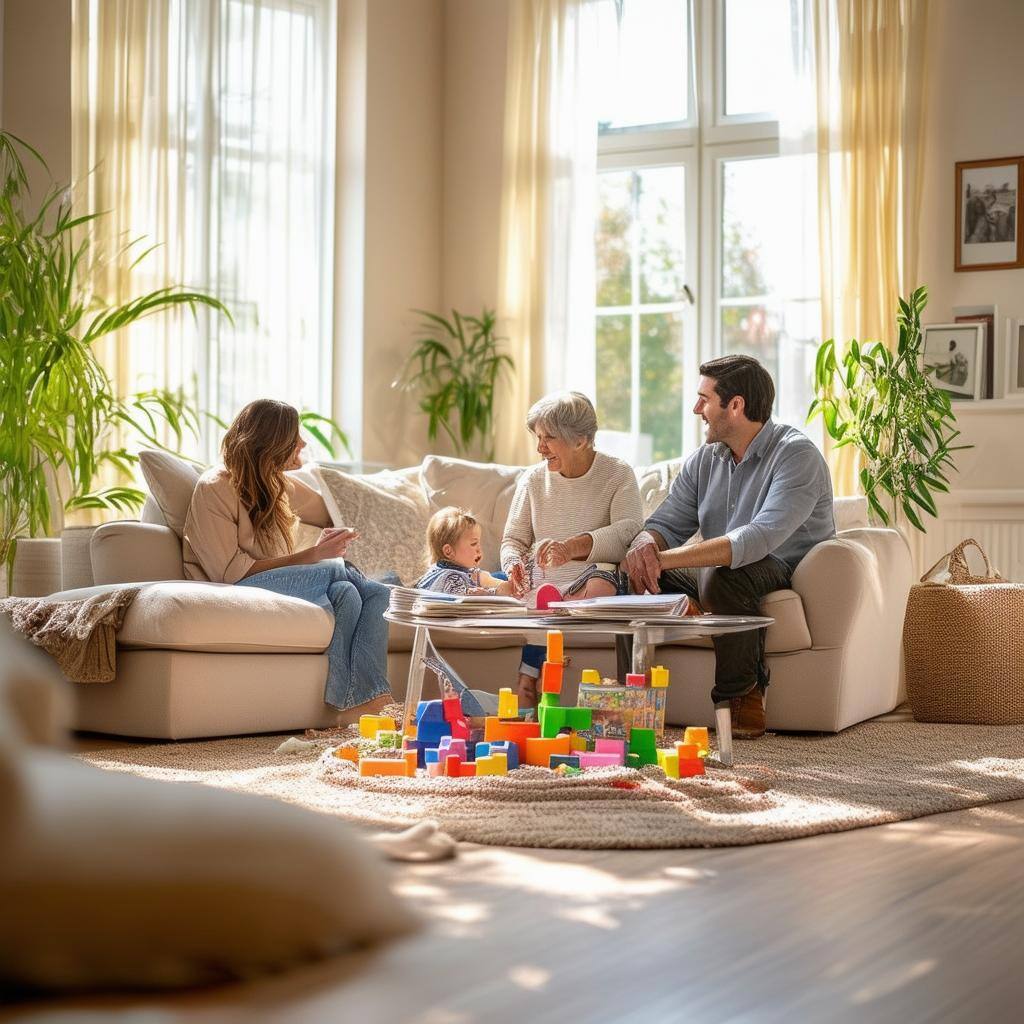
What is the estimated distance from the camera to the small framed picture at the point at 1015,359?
218 inches

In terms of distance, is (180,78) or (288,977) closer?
(288,977)

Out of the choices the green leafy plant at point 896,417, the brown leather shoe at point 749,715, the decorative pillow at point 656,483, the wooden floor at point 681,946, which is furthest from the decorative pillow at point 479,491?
the wooden floor at point 681,946

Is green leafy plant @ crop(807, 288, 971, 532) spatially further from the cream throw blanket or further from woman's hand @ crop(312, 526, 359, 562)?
the cream throw blanket

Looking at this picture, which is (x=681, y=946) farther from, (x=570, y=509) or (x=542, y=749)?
(x=570, y=509)

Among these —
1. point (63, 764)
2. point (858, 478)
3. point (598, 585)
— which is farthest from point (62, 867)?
point (858, 478)

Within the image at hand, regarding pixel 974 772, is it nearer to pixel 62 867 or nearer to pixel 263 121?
pixel 62 867

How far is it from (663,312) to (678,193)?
1.75 feet

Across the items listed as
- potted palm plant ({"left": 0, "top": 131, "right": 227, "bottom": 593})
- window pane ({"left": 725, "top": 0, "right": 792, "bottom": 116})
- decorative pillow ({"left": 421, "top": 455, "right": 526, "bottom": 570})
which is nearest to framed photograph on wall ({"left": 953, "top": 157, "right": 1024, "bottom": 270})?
window pane ({"left": 725, "top": 0, "right": 792, "bottom": 116})

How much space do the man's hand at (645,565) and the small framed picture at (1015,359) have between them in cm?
226

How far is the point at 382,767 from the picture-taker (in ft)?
9.70

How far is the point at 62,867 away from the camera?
4.16ft

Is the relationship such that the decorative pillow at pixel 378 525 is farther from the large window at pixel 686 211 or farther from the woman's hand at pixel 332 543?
the large window at pixel 686 211

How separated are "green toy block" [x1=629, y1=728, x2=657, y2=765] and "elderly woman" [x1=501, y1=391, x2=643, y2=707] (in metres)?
0.92

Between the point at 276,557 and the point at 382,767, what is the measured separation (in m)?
1.25
